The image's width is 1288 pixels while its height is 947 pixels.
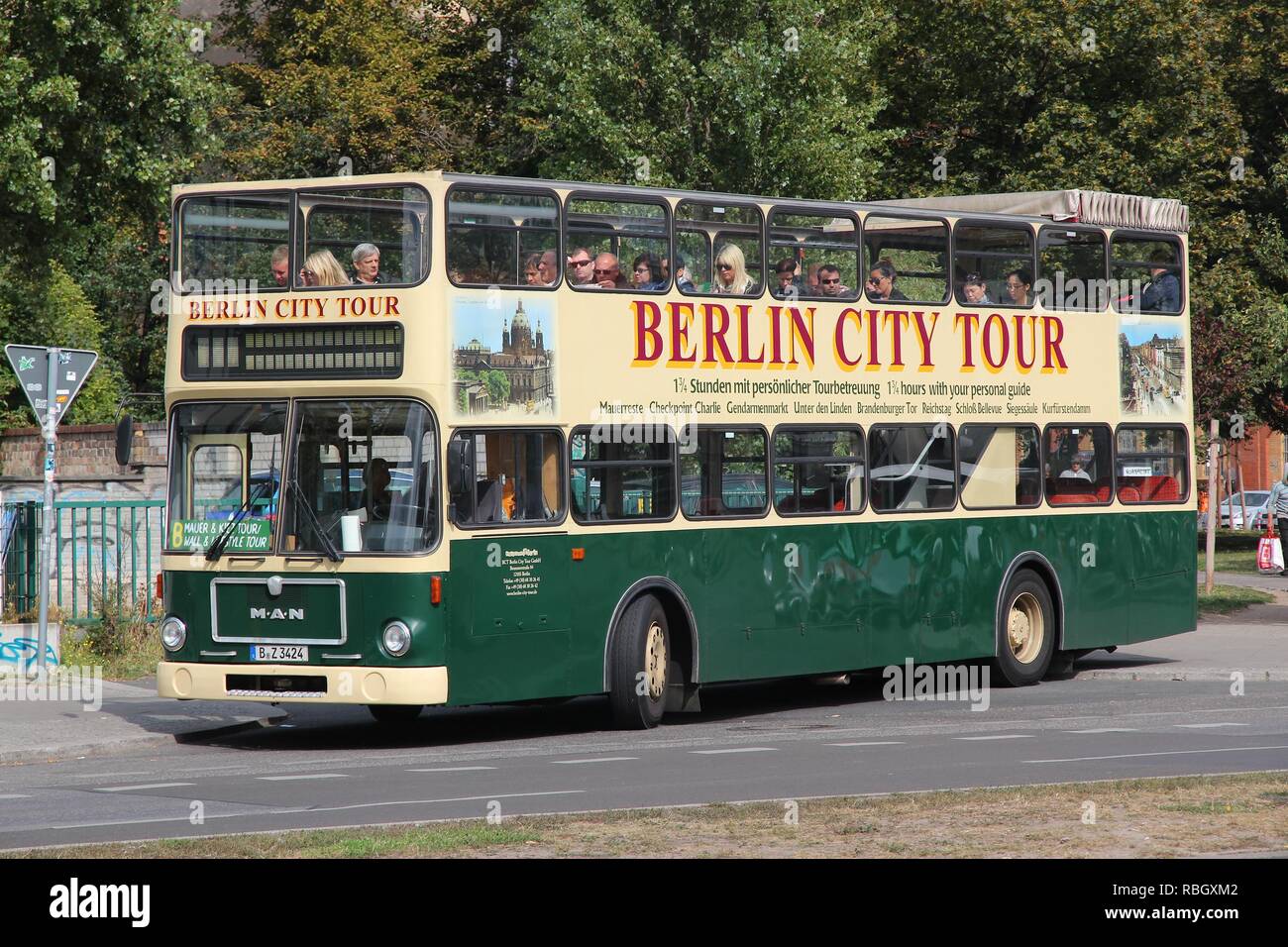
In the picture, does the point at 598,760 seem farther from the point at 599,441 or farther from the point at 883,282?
the point at 883,282

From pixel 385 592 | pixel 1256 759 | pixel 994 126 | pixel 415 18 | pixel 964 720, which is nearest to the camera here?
pixel 1256 759

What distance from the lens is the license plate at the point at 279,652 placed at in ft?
47.0

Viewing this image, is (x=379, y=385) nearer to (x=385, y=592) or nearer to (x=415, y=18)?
(x=385, y=592)

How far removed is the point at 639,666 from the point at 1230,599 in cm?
1556

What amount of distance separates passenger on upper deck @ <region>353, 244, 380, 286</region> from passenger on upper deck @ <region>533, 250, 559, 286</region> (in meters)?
1.22

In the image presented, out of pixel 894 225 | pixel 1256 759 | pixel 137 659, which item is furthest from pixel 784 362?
pixel 137 659

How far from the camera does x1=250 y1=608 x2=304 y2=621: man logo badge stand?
14.3 meters

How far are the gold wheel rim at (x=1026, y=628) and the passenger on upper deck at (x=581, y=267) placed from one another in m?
6.08

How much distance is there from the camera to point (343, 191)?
572 inches

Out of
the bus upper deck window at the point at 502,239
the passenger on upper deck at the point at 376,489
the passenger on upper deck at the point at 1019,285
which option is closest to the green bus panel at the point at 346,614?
the passenger on upper deck at the point at 376,489

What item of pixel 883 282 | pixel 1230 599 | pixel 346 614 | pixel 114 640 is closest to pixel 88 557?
pixel 114 640

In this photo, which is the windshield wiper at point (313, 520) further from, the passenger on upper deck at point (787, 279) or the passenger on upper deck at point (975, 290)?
the passenger on upper deck at point (975, 290)

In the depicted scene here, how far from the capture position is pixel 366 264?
47.4ft

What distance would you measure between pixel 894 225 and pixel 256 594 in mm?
6758
